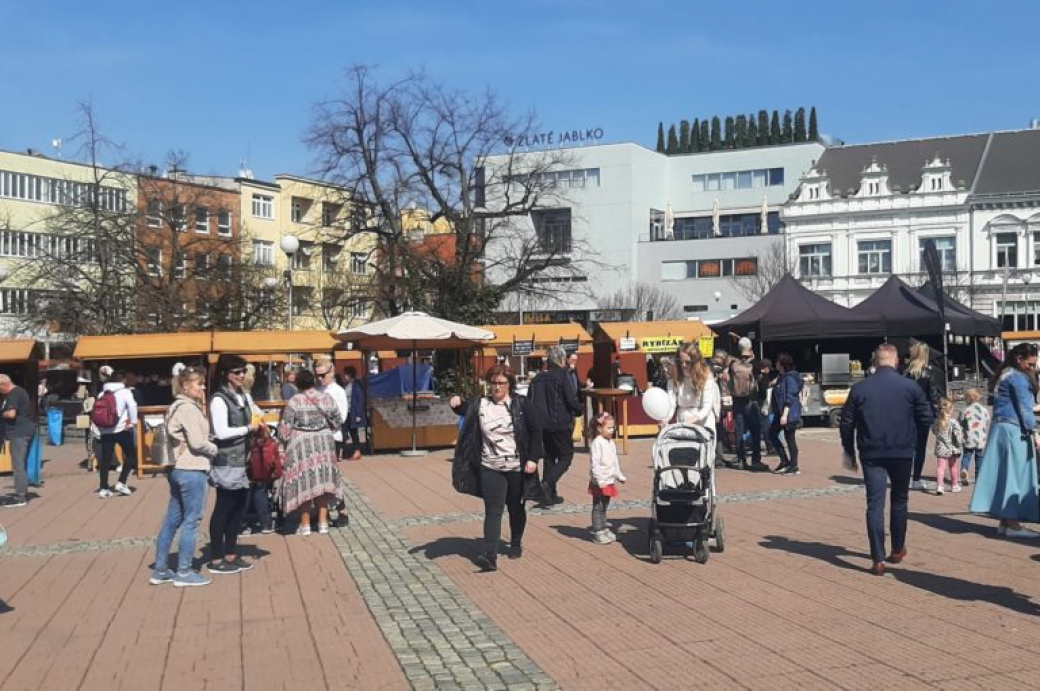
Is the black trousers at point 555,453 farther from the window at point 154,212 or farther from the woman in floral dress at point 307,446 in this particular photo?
the window at point 154,212

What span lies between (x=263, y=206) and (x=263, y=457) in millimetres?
66857

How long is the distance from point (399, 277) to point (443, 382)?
1377 centimetres

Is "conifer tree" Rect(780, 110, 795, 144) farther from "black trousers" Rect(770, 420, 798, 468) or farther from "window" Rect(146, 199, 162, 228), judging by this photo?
"black trousers" Rect(770, 420, 798, 468)

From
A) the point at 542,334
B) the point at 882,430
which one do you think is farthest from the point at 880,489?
the point at 542,334

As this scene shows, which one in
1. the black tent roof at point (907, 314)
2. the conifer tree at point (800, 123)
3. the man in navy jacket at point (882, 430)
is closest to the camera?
the man in navy jacket at point (882, 430)

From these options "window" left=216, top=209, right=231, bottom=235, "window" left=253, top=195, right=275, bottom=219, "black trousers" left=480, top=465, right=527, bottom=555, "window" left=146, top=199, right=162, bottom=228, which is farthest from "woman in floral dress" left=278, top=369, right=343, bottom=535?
"window" left=253, top=195, right=275, bottom=219

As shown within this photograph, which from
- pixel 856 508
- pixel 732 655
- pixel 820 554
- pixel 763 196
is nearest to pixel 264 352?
pixel 856 508

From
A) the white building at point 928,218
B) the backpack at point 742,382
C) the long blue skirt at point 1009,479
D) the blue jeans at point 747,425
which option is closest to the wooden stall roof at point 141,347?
the backpack at point 742,382

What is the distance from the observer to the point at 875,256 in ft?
214

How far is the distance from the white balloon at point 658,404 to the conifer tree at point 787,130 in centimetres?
7738

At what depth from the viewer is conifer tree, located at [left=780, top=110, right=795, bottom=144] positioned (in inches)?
3295

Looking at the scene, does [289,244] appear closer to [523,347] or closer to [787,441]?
[523,347]

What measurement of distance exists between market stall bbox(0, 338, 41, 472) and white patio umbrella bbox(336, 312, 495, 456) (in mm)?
5895

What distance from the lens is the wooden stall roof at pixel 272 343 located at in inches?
867
